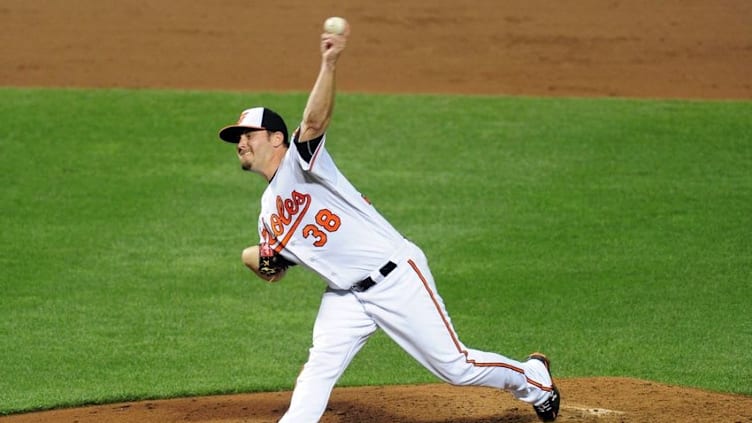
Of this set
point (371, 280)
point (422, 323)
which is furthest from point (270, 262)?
point (422, 323)

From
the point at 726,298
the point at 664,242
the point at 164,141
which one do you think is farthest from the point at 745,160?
the point at 164,141

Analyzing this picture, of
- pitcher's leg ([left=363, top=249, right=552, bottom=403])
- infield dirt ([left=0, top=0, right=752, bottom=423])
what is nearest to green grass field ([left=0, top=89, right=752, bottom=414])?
infield dirt ([left=0, top=0, right=752, bottom=423])

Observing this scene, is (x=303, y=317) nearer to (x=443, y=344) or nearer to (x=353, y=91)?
(x=443, y=344)

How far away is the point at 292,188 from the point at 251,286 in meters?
3.77

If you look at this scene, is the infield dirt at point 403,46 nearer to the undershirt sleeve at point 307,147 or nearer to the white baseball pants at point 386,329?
the white baseball pants at point 386,329

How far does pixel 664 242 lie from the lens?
9984 mm

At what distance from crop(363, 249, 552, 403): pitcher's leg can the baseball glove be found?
1.40 ft

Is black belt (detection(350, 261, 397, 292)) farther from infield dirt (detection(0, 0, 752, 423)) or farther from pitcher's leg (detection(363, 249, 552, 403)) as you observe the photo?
infield dirt (detection(0, 0, 752, 423))

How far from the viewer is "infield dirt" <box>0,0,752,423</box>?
1427 cm

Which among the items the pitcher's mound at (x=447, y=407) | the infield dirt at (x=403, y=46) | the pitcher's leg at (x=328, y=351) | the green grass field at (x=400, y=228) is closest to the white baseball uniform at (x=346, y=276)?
the pitcher's leg at (x=328, y=351)

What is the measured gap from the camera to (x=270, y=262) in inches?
231

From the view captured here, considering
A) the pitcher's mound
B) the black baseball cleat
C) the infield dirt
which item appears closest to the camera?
the black baseball cleat

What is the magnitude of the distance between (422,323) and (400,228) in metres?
4.54

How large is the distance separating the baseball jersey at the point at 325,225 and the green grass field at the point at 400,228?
1.96m
